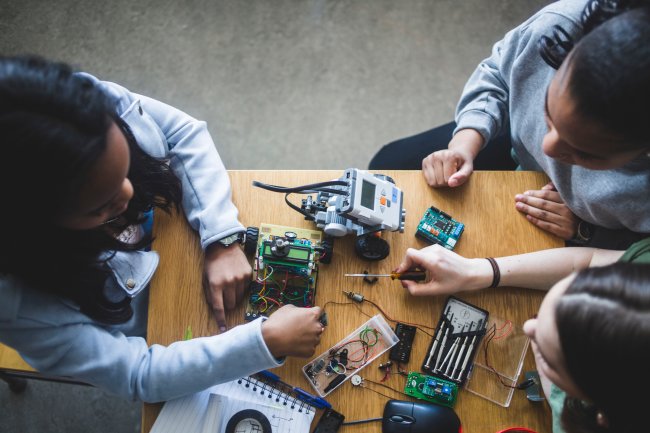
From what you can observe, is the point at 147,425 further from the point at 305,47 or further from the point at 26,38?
the point at 26,38

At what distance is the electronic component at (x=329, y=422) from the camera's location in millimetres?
1052

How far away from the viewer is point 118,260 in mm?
1088

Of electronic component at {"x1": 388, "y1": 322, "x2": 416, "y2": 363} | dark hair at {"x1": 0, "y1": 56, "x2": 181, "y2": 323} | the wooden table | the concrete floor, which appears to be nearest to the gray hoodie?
the wooden table

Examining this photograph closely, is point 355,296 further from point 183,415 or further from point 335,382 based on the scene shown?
point 183,415

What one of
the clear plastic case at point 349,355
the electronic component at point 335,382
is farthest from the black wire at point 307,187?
the electronic component at point 335,382

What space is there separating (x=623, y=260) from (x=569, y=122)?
1.21 ft

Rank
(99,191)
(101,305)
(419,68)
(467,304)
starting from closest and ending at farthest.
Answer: (99,191)
(101,305)
(467,304)
(419,68)

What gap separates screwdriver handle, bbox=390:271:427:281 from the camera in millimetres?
1136

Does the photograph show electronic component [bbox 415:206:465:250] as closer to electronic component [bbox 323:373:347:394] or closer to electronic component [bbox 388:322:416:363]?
electronic component [bbox 388:322:416:363]

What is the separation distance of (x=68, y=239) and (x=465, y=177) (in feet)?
3.26

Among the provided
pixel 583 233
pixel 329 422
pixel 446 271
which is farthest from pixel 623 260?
pixel 329 422

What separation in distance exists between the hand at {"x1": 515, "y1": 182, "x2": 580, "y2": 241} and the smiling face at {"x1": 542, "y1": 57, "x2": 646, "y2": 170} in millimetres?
202

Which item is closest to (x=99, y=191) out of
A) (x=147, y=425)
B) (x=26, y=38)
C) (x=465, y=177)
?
(x=147, y=425)

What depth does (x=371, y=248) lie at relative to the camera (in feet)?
3.77
